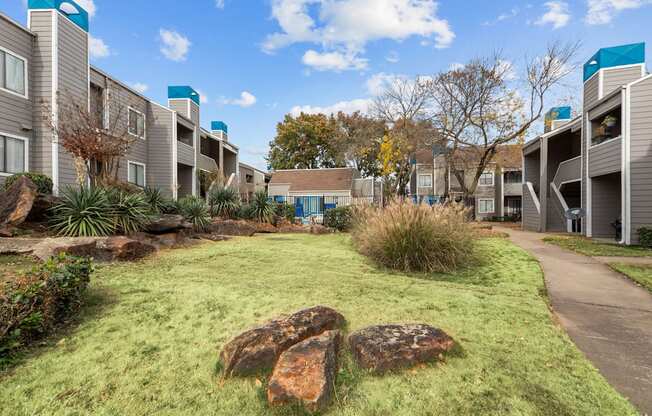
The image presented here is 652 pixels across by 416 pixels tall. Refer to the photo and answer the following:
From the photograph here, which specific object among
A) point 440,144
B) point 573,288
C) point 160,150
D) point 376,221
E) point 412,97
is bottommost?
point 573,288

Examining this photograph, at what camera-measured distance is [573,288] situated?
5.13 meters

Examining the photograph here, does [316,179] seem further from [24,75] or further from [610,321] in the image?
[610,321]

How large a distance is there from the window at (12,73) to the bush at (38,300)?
400 inches

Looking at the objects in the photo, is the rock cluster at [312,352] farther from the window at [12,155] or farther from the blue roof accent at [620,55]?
the blue roof accent at [620,55]

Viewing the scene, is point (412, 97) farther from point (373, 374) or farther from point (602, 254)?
point (373, 374)

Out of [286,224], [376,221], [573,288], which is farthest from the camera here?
[286,224]

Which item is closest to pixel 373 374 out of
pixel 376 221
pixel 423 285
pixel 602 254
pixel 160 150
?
pixel 423 285

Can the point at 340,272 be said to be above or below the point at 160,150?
below

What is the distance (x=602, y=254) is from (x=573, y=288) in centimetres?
455

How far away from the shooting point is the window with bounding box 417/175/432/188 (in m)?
33.8

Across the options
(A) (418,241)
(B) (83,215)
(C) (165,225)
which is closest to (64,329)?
→ (B) (83,215)

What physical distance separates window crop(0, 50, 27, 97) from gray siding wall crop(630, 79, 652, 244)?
20.1 metres

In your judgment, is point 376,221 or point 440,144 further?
point 440,144

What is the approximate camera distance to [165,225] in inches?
322
